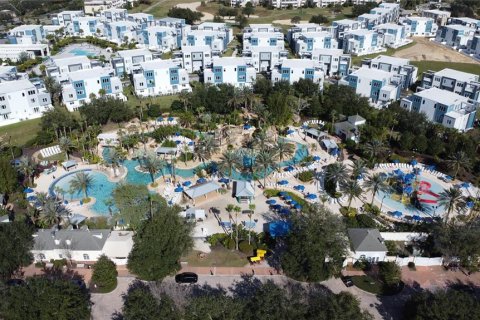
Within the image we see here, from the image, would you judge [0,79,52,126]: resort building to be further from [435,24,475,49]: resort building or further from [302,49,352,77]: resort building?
[435,24,475,49]: resort building

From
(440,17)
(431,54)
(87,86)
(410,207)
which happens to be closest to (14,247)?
(410,207)

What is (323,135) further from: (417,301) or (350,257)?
(417,301)

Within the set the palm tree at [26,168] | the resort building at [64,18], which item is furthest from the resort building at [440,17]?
the palm tree at [26,168]

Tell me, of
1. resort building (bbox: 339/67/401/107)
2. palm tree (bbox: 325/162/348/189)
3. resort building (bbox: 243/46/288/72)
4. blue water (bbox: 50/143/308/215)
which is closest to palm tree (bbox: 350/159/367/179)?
palm tree (bbox: 325/162/348/189)

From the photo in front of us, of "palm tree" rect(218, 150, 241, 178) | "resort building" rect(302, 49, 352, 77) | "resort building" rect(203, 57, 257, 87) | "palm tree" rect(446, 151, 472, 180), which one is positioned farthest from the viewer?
"resort building" rect(302, 49, 352, 77)

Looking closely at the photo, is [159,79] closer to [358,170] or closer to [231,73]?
[231,73]

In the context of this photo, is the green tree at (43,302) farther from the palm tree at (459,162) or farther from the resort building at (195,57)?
the resort building at (195,57)
